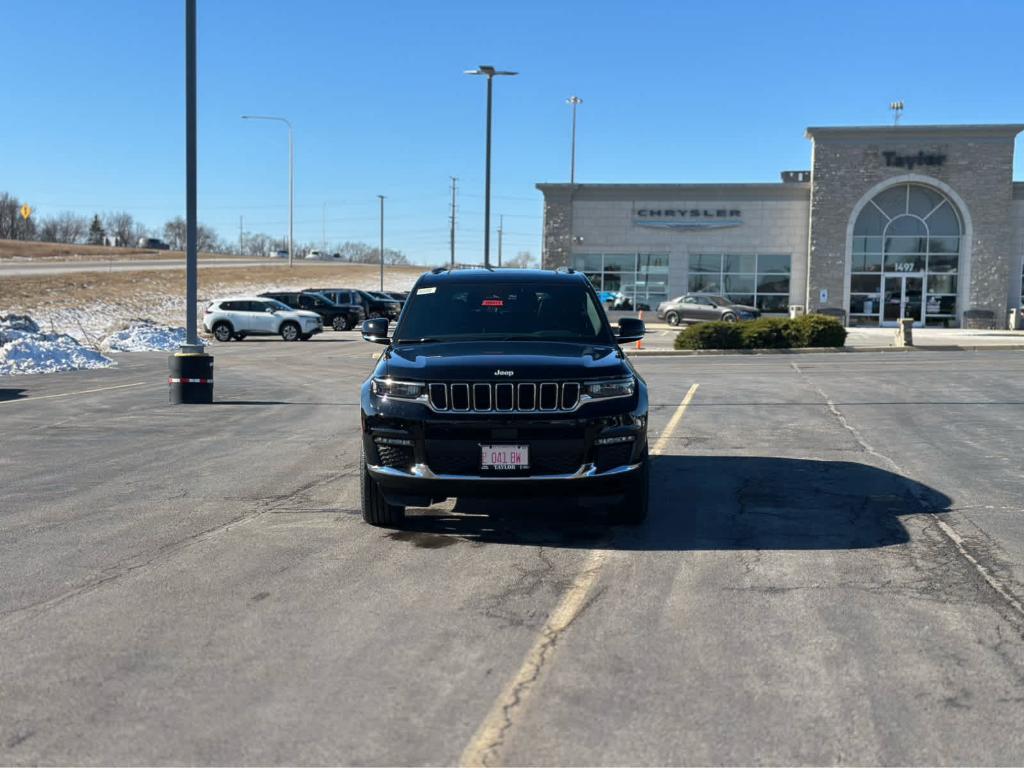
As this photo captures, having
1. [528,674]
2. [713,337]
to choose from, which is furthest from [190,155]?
[713,337]

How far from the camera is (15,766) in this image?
11.4 feet

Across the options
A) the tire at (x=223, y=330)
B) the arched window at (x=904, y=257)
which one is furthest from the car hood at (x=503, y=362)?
the arched window at (x=904, y=257)

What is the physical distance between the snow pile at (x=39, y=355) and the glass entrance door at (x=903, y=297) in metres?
33.5

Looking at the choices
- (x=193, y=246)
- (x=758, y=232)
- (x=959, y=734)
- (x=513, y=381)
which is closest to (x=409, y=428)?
(x=513, y=381)

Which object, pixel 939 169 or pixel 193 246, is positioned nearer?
pixel 193 246

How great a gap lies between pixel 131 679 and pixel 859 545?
15.0ft

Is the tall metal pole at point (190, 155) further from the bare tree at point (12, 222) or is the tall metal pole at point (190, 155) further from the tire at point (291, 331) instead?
the bare tree at point (12, 222)

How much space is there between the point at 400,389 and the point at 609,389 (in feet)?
4.53

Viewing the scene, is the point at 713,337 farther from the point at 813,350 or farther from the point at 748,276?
the point at 748,276

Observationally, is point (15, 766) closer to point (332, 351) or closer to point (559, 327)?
point (559, 327)

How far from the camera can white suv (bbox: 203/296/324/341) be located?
36844 mm

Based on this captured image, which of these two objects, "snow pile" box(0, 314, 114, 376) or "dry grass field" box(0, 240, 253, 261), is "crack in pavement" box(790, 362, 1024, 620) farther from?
"dry grass field" box(0, 240, 253, 261)

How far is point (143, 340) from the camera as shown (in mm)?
33250

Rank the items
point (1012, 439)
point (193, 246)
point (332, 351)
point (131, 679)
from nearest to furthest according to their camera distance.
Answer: point (131, 679) → point (1012, 439) → point (193, 246) → point (332, 351)
